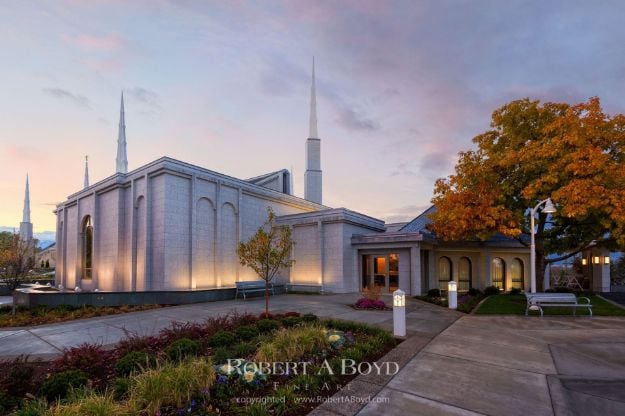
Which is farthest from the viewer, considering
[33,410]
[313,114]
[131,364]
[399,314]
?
[313,114]

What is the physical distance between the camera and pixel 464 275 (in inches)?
894

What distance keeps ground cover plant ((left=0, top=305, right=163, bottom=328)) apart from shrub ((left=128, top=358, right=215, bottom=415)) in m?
9.41

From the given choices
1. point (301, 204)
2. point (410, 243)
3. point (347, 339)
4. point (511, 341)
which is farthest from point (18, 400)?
point (301, 204)

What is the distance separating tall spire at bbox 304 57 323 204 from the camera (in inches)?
1685

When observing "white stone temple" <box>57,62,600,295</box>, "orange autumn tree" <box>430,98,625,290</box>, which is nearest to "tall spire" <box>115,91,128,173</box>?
"white stone temple" <box>57,62,600,295</box>

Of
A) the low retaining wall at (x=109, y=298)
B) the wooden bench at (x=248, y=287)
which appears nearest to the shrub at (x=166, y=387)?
the low retaining wall at (x=109, y=298)

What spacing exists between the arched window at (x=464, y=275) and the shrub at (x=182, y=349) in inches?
784

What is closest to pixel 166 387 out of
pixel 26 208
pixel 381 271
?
pixel 381 271

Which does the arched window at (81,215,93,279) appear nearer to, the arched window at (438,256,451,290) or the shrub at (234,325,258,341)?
the shrub at (234,325,258,341)

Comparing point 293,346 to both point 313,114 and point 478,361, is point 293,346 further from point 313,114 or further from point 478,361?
point 313,114

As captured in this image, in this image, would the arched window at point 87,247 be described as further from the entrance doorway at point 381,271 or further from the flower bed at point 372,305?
the flower bed at point 372,305

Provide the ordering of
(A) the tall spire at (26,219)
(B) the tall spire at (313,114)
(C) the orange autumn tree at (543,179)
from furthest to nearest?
(A) the tall spire at (26,219), (B) the tall spire at (313,114), (C) the orange autumn tree at (543,179)

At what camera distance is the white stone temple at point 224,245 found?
1881cm

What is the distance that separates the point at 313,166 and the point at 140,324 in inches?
1373
